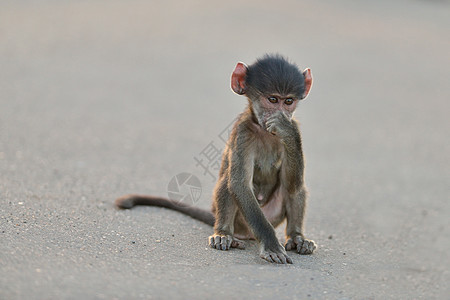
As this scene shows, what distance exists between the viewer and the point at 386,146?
10562mm

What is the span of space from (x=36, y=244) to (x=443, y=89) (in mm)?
11611

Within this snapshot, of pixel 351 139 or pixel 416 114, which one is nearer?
pixel 351 139

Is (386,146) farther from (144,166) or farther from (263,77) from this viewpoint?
(263,77)

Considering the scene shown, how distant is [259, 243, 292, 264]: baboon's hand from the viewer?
4.74 m

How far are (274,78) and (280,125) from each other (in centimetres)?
39

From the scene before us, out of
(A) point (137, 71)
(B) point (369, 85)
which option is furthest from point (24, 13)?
(B) point (369, 85)

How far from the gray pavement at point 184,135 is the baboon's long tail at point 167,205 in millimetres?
126

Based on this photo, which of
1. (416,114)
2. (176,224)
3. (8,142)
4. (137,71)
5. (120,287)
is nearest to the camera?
(120,287)
